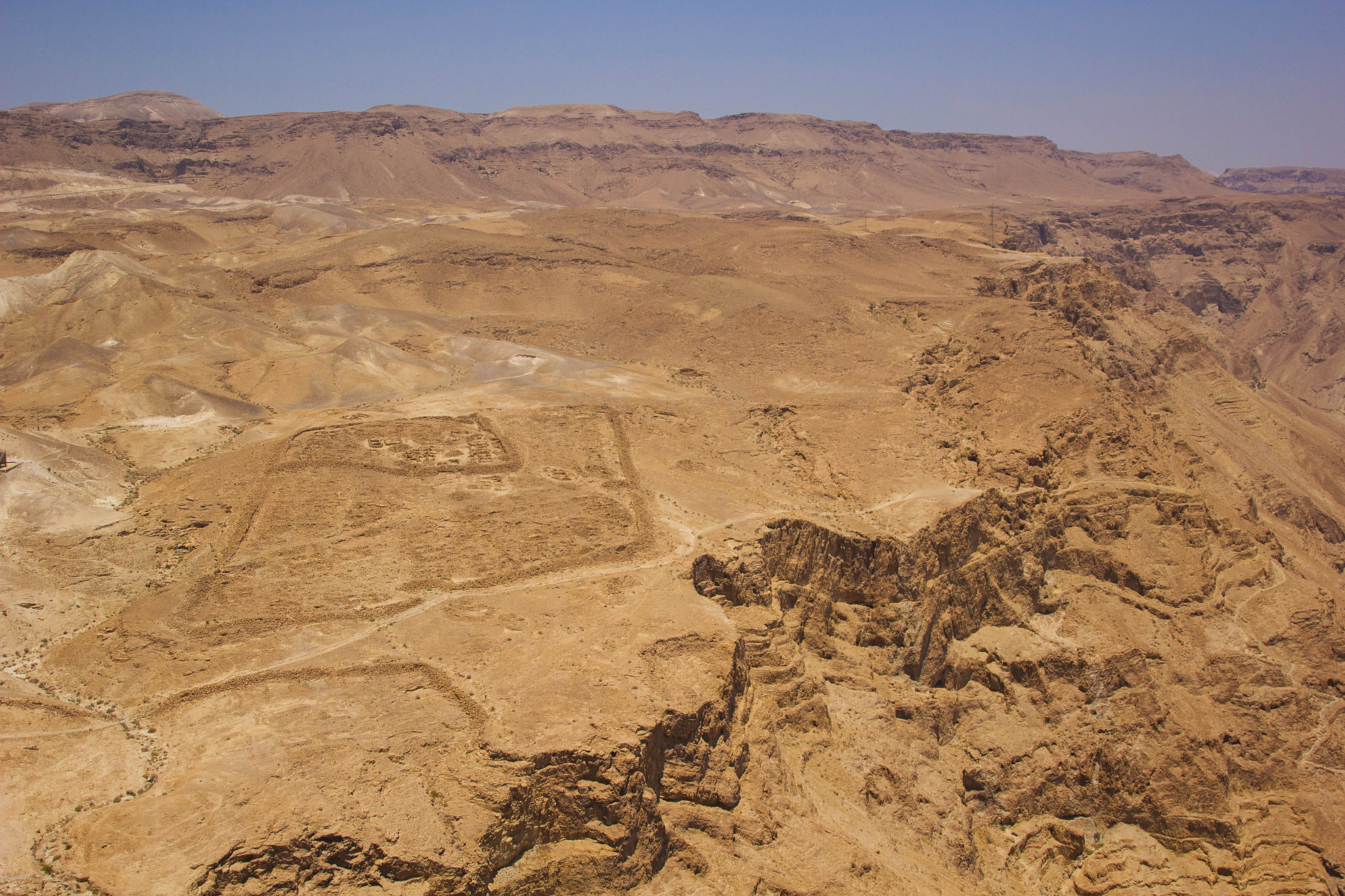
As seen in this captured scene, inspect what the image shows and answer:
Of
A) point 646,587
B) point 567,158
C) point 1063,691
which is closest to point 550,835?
point 646,587

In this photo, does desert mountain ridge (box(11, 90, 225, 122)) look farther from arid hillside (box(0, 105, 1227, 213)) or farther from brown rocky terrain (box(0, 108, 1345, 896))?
brown rocky terrain (box(0, 108, 1345, 896))

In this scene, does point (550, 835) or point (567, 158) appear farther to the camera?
point (567, 158)

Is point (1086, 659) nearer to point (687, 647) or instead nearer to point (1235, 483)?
point (687, 647)

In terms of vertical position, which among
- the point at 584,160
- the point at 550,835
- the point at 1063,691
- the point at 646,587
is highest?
the point at 584,160

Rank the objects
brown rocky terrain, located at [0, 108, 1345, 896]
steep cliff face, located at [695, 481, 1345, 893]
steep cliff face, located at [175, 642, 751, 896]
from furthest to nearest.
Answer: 1. steep cliff face, located at [695, 481, 1345, 893]
2. brown rocky terrain, located at [0, 108, 1345, 896]
3. steep cliff face, located at [175, 642, 751, 896]

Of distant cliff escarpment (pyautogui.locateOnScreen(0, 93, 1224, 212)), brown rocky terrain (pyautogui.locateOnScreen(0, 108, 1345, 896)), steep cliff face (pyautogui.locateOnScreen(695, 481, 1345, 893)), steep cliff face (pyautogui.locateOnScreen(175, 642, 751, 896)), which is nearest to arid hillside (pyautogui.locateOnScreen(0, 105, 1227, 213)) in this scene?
distant cliff escarpment (pyautogui.locateOnScreen(0, 93, 1224, 212))

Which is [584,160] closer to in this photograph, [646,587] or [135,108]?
[135,108]
